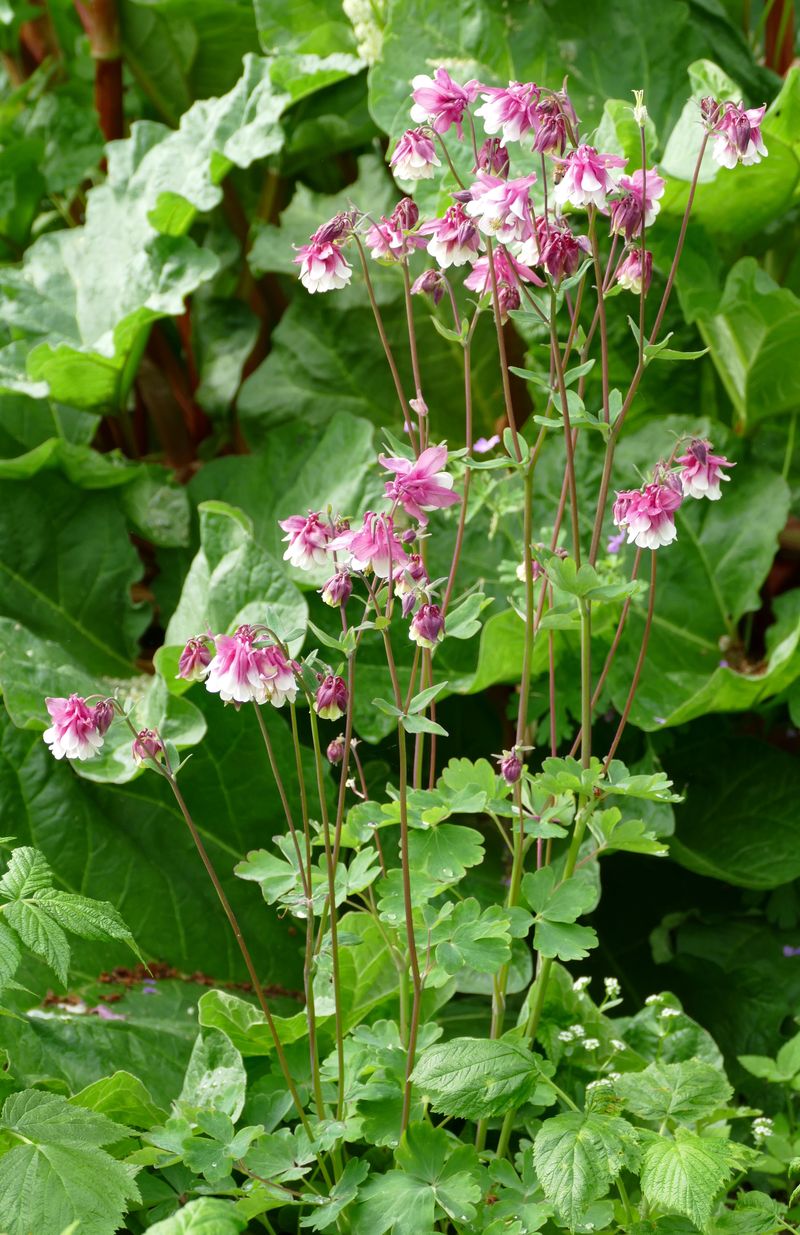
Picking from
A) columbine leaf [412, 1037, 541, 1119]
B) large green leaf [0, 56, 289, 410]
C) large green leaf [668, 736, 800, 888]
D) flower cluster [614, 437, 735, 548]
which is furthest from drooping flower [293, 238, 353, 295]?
large green leaf [668, 736, 800, 888]

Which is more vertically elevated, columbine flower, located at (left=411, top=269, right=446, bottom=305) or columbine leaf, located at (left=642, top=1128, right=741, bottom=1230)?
columbine flower, located at (left=411, top=269, right=446, bottom=305)

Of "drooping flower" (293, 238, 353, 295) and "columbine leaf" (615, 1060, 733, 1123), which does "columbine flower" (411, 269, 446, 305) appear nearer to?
"drooping flower" (293, 238, 353, 295)

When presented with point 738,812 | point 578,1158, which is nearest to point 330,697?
point 578,1158

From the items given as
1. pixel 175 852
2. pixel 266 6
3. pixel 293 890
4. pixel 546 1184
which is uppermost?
pixel 266 6

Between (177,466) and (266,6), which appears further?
(177,466)

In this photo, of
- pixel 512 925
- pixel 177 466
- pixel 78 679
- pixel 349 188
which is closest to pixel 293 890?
pixel 512 925

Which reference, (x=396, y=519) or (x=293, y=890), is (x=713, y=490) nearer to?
(x=396, y=519)

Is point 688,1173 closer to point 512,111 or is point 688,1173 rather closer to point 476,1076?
point 476,1076
